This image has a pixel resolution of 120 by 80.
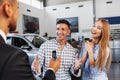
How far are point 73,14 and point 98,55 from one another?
48.7 ft

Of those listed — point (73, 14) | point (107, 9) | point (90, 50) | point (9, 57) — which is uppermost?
point (107, 9)

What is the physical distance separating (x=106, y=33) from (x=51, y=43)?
0.55 m

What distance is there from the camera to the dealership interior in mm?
14891

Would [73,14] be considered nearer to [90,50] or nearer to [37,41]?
[37,41]

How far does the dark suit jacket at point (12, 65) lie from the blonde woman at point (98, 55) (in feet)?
4.68

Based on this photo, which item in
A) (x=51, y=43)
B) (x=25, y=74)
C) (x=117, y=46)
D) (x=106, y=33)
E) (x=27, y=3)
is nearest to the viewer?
(x=25, y=74)

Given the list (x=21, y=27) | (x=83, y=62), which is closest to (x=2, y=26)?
(x=83, y=62)

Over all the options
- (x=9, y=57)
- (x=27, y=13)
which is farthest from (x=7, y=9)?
(x=27, y=13)

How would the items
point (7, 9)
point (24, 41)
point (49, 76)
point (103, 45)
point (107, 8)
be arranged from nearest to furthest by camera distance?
point (7, 9) < point (49, 76) < point (103, 45) < point (24, 41) < point (107, 8)

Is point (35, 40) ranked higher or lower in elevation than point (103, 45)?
lower

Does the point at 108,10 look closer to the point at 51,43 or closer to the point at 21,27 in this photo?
the point at 21,27

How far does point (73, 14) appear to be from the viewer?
16.9 metres

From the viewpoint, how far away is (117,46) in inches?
438

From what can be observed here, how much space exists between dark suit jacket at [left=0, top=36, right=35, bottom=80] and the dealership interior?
523 inches
